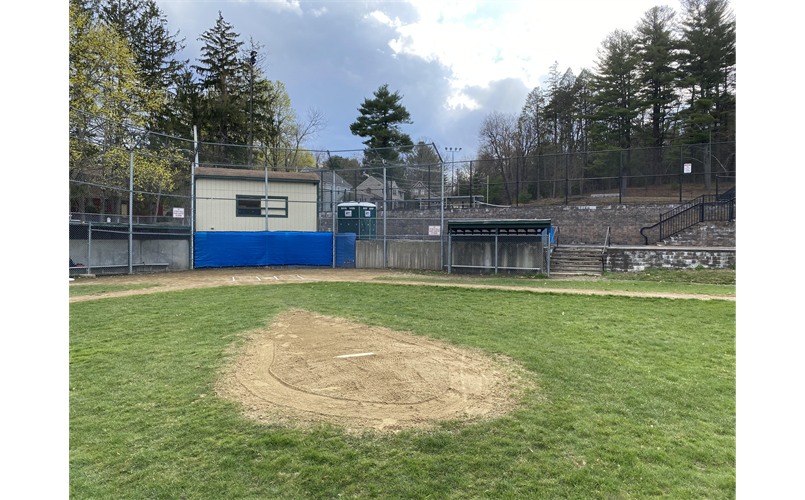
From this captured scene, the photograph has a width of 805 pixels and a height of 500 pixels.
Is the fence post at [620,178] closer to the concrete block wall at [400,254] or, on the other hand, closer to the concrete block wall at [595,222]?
the concrete block wall at [595,222]

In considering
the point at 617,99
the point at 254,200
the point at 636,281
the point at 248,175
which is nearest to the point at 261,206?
the point at 254,200

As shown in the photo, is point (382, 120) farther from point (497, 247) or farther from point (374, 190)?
point (497, 247)

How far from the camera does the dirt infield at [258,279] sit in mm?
13000

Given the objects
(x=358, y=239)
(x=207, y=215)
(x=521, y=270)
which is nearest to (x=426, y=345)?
(x=521, y=270)

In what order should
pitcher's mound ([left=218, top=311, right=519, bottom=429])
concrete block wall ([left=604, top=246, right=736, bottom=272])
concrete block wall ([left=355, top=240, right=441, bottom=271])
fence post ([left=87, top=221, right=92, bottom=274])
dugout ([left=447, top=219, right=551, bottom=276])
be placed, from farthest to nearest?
concrete block wall ([left=355, top=240, right=441, bottom=271])
dugout ([left=447, top=219, right=551, bottom=276])
concrete block wall ([left=604, top=246, right=736, bottom=272])
fence post ([left=87, top=221, right=92, bottom=274])
pitcher's mound ([left=218, top=311, right=519, bottom=429])

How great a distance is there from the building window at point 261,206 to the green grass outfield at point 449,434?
14489 mm

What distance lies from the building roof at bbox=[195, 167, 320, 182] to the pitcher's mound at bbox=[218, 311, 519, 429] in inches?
633

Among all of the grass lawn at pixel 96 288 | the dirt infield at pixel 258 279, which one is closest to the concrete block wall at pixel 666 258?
the dirt infield at pixel 258 279

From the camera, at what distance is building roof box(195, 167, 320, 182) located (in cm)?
2155

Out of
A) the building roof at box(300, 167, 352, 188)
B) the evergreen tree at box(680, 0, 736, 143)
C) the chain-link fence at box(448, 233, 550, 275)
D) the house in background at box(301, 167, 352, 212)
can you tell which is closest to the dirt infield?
the chain-link fence at box(448, 233, 550, 275)

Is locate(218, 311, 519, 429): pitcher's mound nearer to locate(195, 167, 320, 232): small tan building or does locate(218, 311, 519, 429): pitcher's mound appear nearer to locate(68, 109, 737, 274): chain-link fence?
locate(68, 109, 737, 274): chain-link fence

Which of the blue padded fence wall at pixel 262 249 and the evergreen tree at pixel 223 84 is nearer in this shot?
the blue padded fence wall at pixel 262 249

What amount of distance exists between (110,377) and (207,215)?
56.3 feet

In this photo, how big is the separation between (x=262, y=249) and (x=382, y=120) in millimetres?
30762
